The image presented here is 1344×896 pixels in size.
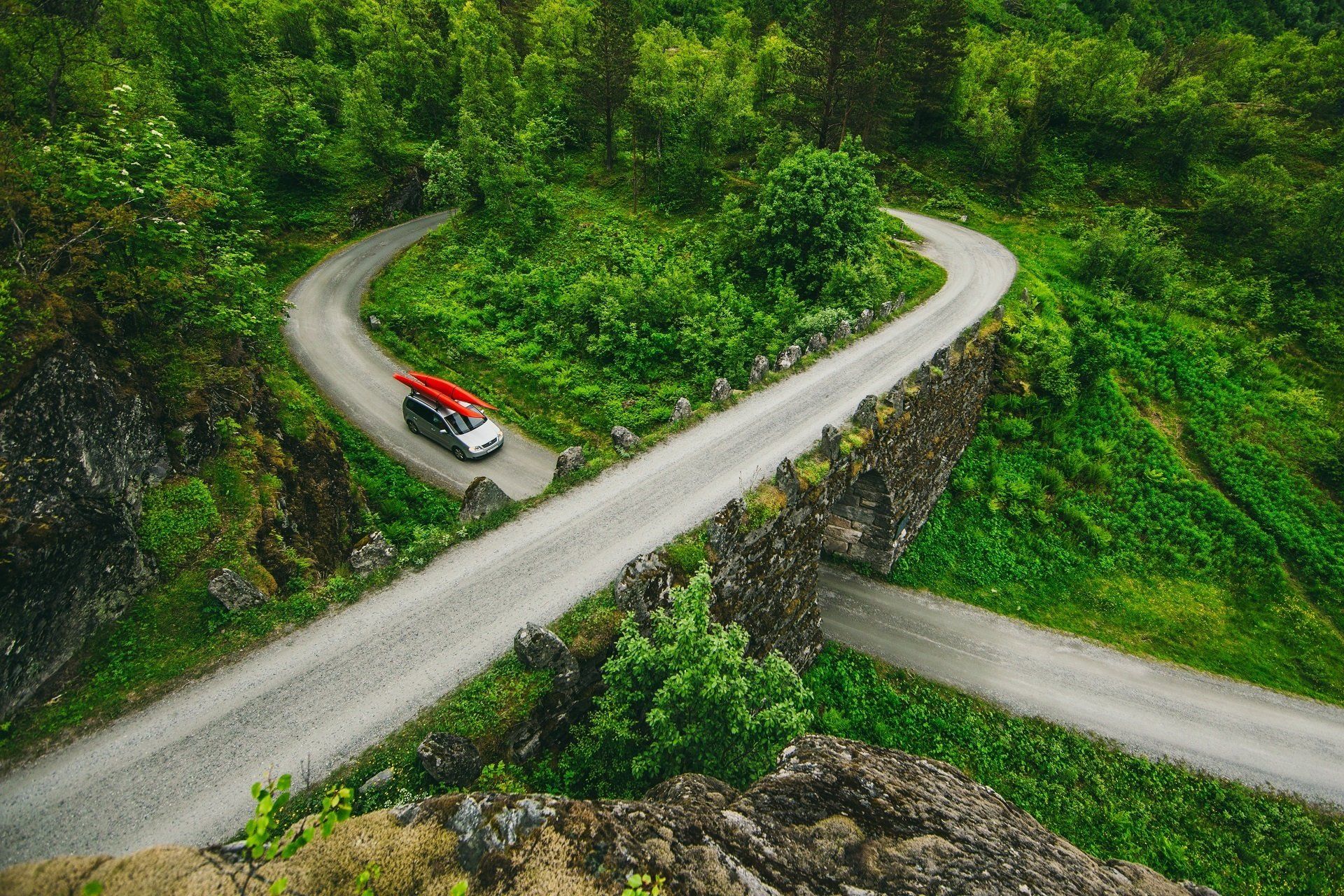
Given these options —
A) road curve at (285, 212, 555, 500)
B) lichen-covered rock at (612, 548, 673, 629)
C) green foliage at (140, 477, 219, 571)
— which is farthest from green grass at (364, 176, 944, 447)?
green foliage at (140, 477, 219, 571)

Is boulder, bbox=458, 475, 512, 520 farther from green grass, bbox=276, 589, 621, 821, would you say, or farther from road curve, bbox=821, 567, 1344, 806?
road curve, bbox=821, 567, 1344, 806

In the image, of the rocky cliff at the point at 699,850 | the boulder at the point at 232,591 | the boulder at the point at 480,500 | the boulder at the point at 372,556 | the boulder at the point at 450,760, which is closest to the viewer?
the rocky cliff at the point at 699,850

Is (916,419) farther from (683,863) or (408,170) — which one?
(408,170)

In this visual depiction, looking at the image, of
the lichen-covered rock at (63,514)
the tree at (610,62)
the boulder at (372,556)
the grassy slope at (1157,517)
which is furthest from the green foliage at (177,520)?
the tree at (610,62)

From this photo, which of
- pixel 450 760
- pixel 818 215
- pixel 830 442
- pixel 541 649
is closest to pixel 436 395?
pixel 541 649

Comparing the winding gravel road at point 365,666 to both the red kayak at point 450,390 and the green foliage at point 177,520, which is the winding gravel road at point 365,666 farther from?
the red kayak at point 450,390

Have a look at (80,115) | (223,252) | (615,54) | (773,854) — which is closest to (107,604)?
(223,252)

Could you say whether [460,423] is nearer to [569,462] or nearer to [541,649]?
[569,462]
